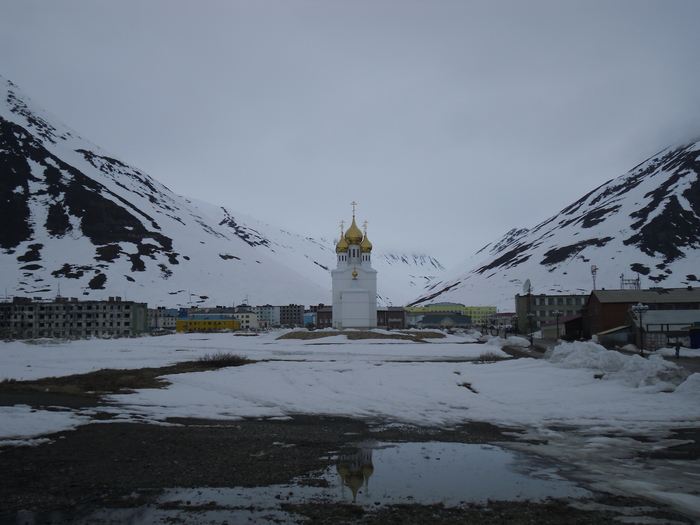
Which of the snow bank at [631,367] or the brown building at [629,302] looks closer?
the snow bank at [631,367]

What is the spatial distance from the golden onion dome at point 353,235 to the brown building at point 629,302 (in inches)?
1568

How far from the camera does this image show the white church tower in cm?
7938

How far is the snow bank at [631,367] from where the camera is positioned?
18.5 m

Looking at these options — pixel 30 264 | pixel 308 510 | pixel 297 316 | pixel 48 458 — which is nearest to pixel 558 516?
pixel 308 510

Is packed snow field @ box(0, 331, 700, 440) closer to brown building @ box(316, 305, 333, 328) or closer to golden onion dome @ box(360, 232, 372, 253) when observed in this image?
golden onion dome @ box(360, 232, 372, 253)

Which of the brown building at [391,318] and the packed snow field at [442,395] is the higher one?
the brown building at [391,318]

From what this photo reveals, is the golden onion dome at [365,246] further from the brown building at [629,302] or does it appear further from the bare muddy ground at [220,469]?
the bare muddy ground at [220,469]

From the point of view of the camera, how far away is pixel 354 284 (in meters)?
83.0

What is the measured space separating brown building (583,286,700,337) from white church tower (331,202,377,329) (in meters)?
34.2

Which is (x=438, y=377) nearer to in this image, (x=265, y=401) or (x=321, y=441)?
(x=265, y=401)

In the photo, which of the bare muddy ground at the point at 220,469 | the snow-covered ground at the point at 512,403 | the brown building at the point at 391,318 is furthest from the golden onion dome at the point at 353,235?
the bare muddy ground at the point at 220,469

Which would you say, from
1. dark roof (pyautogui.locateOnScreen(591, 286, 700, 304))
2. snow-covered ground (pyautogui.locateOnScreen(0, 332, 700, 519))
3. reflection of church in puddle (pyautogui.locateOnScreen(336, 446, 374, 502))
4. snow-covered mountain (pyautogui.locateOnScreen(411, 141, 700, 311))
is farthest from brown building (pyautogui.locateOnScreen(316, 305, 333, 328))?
reflection of church in puddle (pyautogui.locateOnScreen(336, 446, 374, 502))

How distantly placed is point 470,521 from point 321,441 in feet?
18.0

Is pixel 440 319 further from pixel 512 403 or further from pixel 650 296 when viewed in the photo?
pixel 512 403
